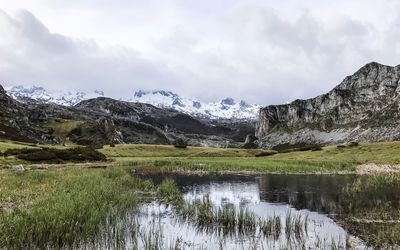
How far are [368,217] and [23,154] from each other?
222ft

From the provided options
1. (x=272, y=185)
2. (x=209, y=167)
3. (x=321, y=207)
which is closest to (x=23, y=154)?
(x=209, y=167)

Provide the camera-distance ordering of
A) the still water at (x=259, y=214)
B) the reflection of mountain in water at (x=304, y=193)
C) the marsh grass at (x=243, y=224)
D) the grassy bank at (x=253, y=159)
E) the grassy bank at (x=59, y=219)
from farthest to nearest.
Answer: the grassy bank at (x=253, y=159), the reflection of mountain in water at (x=304, y=193), the marsh grass at (x=243, y=224), the still water at (x=259, y=214), the grassy bank at (x=59, y=219)

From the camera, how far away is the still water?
2316cm

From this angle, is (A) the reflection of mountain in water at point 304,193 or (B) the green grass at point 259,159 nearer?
(A) the reflection of mountain in water at point 304,193

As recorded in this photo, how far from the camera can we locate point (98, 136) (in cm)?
19800

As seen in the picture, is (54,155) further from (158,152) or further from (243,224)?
(243,224)

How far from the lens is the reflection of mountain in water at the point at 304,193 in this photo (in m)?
38.8

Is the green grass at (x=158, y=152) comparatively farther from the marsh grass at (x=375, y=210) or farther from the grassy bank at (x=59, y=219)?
the grassy bank at (x=59, y=219)

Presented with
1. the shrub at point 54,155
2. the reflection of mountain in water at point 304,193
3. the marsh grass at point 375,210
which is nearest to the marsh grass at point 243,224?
the marsh grass at point 375,210

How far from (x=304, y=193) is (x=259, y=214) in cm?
1561

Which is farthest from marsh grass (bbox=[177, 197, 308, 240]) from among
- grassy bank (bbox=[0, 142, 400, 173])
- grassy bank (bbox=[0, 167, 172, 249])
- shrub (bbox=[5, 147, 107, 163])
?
shrub (bbox=[5, 147, 107, 163])

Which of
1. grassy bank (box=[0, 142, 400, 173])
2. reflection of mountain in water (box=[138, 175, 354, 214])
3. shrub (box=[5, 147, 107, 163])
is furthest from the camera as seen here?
shrub (box=[5, 147, 107, 163])

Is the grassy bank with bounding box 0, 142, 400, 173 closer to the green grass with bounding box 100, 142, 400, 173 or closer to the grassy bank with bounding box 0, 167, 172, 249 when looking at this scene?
the green grass with bounding box 100, 142, 400, 173

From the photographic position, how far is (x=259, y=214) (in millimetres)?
33562
